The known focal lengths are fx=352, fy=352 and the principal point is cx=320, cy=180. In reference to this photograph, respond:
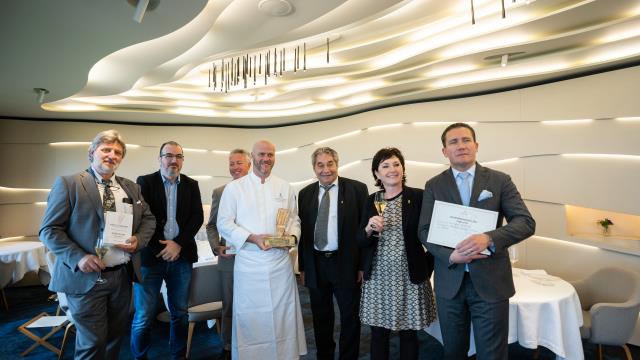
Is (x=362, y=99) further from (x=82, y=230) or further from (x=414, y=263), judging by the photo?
(x=82, y=230)

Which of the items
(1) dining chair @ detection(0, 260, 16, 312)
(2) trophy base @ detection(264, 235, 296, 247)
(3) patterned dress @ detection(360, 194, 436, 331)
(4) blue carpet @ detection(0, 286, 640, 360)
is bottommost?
(4) blue carpet @ detection(0, 286, 640, 360)

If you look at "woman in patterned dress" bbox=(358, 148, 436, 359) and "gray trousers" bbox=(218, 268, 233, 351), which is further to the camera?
"gray trousers" bbox=(218, 268, 233, 351)

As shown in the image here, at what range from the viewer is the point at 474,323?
1.96 m

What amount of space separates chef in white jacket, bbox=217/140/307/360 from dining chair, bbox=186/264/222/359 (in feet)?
1.84

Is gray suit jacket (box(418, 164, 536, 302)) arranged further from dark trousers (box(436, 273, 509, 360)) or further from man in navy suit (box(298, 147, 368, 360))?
man in navy suit (box(298, 147, 368, 360))

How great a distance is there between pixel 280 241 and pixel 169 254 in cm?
95

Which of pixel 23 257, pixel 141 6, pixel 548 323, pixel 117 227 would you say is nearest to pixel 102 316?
pixel 117 227

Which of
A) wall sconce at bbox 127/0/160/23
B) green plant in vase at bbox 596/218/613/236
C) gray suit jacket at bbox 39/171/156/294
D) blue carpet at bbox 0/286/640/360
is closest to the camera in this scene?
gray suit jacket at bbox 39/171/156/294

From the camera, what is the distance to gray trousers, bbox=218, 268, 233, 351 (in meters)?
3.09

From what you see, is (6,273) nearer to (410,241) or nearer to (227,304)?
(227,304)

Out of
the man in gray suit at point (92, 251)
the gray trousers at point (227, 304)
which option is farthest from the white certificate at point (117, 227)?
the gray trousers at point (227, 304)

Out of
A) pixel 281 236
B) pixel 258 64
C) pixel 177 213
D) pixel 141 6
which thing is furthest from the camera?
pixel 258 64

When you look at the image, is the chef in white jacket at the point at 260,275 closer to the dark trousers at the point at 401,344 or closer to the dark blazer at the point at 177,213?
the dark blazer at the point at 177,213

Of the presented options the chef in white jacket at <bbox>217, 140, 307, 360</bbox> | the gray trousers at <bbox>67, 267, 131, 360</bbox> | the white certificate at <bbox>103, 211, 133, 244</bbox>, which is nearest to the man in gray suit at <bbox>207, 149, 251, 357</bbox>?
the chef in white jacket at <bbox>217, 140, 307, 360</bbox>
